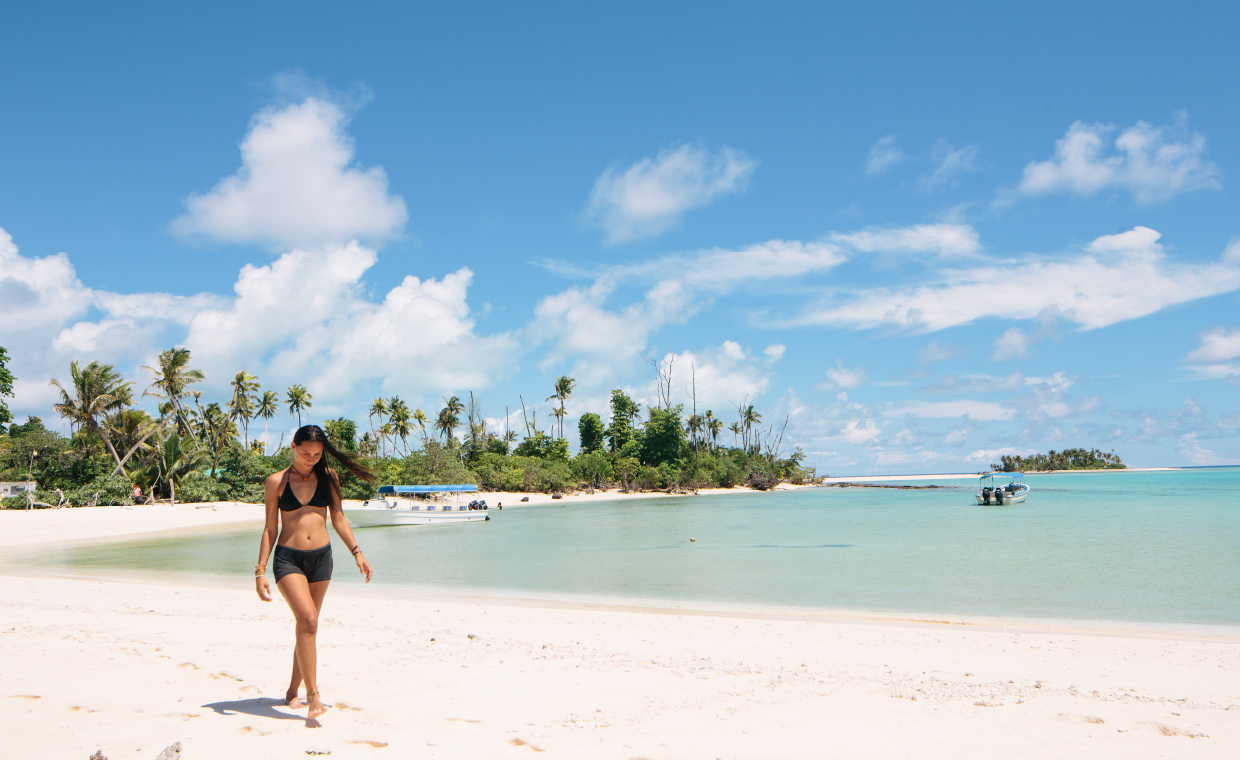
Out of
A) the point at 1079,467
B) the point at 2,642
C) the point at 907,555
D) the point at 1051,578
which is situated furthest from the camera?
the point at 1079,467

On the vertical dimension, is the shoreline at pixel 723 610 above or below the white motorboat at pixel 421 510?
above

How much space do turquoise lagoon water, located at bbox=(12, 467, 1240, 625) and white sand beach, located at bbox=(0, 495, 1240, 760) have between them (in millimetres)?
3550

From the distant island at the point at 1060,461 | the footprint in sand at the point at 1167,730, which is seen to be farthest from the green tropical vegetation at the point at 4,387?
the distant island at the point at 1060,461

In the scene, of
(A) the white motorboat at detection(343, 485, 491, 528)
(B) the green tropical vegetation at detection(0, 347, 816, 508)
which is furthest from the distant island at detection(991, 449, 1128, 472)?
(A) the white motorboat at detection(343, 485, 491, 528)

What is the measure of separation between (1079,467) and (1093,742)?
574ft

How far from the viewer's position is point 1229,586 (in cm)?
1633

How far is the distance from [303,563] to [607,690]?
2855mm

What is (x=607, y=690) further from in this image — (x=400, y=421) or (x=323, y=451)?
(x=400, y=421)

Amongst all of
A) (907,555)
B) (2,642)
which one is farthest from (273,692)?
(907,555)

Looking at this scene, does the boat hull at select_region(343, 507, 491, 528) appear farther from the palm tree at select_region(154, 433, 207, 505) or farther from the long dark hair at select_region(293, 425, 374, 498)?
the long dark hair at select_region(293, 425, 374, 498)

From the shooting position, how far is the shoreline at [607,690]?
470 cm

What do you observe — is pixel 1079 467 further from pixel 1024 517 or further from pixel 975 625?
pixel 975 625

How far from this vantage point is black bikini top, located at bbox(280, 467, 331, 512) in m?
4.88

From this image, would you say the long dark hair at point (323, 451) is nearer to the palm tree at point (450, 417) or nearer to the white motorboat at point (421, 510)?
the white motorboat at point (421, 510)
